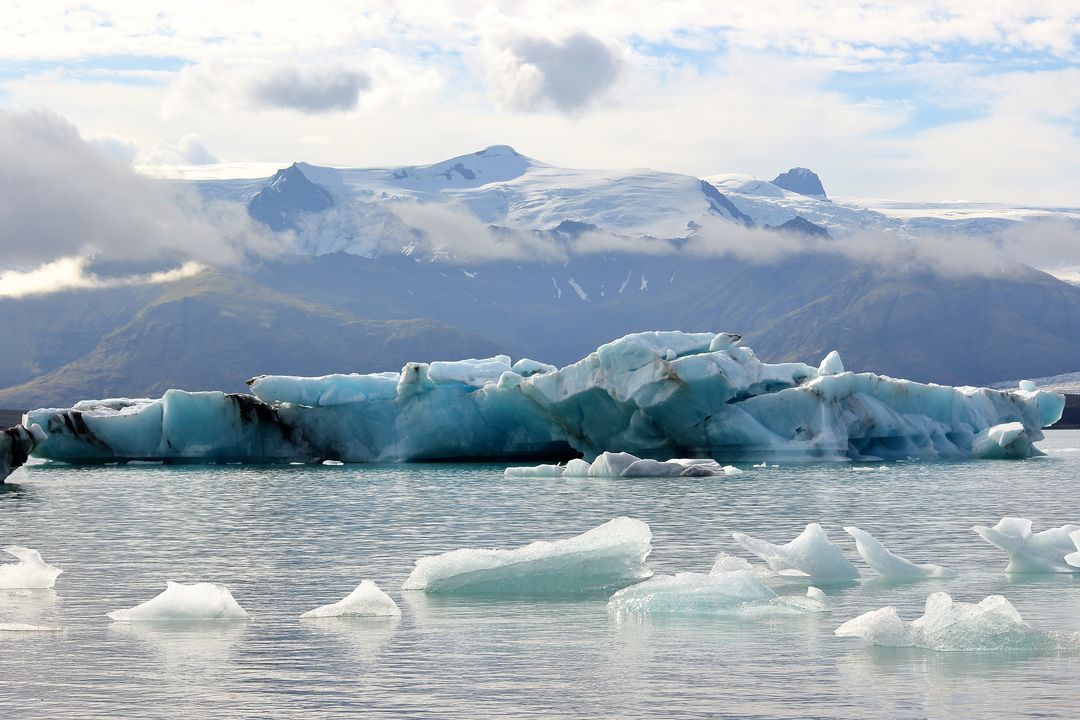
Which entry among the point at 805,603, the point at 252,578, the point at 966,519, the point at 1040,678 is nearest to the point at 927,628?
the point at 1040,678

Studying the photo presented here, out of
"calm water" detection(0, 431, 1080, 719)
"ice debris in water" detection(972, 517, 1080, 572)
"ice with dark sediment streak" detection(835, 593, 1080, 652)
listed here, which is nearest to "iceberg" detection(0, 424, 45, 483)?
"calm water" detection(0, 431, 1080, 719)

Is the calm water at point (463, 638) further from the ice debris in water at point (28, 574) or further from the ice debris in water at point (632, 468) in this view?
the ice debris in water at point (632, 468)

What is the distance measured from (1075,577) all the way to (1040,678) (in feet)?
21.2

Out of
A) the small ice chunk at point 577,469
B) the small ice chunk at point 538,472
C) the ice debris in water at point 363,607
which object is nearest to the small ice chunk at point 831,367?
the small ice chunk at point 577,469

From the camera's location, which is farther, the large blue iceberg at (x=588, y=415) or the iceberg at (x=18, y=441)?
the large blue iceberg at (x=588, y=415)

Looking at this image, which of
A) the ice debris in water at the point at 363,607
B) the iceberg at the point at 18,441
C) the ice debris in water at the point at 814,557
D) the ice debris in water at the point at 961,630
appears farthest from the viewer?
the iceberg at the point at 18,441

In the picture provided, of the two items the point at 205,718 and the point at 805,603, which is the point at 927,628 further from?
the point at 205,718

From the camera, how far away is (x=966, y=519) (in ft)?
83.6

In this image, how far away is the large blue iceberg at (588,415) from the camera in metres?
40.8

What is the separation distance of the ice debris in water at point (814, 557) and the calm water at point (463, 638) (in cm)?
29

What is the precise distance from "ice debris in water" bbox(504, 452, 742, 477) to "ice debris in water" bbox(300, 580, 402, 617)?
2496 centimetres

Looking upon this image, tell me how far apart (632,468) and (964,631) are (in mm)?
27463

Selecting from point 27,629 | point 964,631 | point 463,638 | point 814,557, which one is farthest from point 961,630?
point 27,629

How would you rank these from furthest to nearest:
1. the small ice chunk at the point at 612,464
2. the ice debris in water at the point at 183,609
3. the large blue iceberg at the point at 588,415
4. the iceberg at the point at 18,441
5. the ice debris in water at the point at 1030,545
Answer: the large blue iceberg at the point at 588,415, the small ice chunk at the point at 612,464, the iceberg at the point at 18,441, the ice debris in water at the point at 1030,545, the ice debris in water at the point at 183,609
